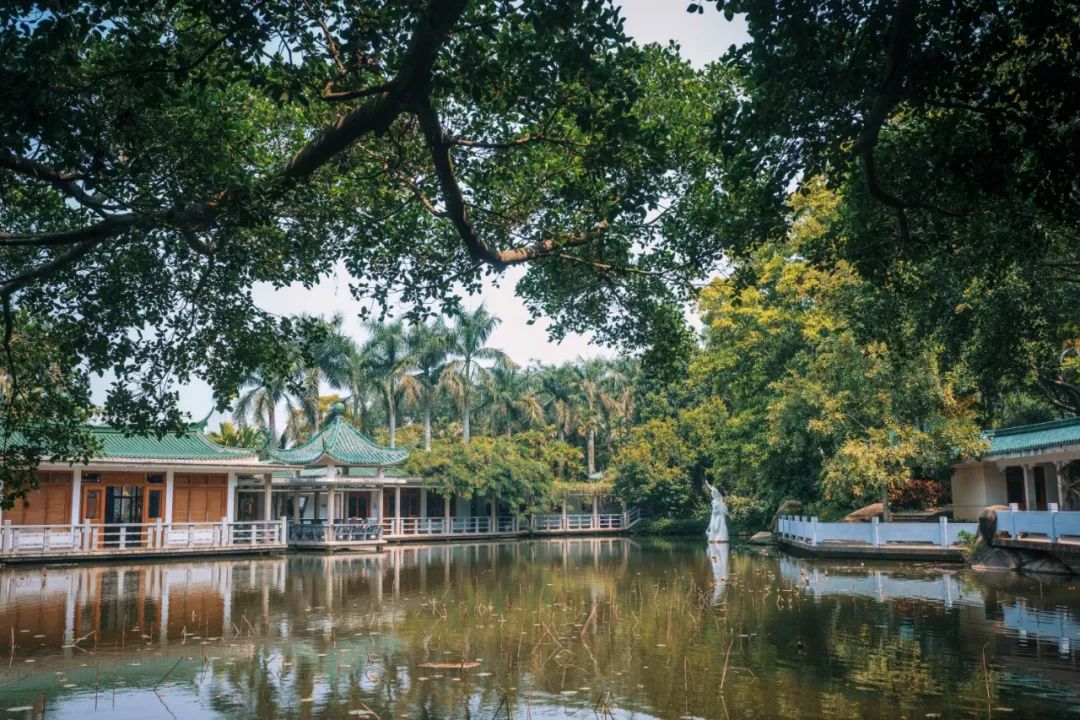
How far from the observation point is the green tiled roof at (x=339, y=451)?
34.3 meters

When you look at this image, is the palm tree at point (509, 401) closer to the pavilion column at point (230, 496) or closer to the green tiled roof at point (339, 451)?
the green tiled roof at point (339, 451)

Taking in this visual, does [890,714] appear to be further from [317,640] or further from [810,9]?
[317,640]

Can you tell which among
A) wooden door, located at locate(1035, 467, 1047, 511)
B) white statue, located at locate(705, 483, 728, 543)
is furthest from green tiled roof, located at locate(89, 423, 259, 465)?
wooden door, located at locate(1035, 467, 1047, 511)

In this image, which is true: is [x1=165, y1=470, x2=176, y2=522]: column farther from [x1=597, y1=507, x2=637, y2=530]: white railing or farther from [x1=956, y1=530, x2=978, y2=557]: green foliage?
[x1=597, y1=507, x2=637, y2=530]: white railing

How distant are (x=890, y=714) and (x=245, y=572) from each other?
1913cm

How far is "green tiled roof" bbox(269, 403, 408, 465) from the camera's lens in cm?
3431

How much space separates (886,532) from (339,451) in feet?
67.3

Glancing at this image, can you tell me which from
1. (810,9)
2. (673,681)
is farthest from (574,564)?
(810,9)

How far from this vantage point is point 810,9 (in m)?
6.70

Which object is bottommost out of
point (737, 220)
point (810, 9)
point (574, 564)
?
point (574, 564)

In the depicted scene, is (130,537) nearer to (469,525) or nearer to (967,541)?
(469,525)

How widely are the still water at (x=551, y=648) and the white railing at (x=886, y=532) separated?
175 inches

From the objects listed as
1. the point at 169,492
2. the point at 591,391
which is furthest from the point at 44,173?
the point at 591,391

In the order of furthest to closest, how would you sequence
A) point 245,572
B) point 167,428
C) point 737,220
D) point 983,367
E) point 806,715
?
point 245,572
point 983,367
point 737,220
point 167,428
point 806,715
